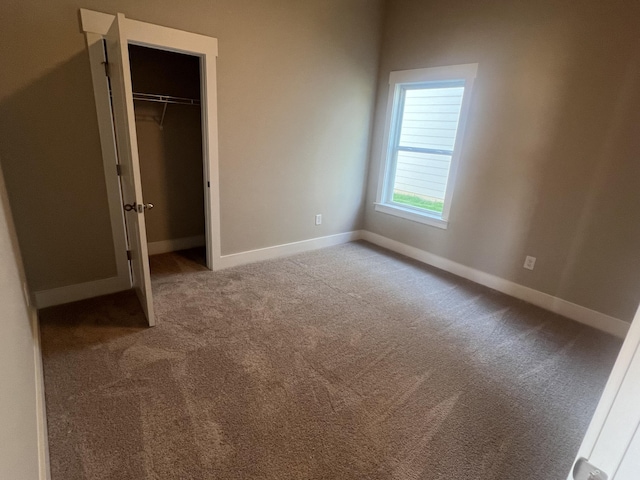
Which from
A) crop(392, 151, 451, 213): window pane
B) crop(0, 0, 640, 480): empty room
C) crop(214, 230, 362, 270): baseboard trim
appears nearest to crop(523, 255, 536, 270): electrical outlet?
crop(0, 0, 640, 480): empty room

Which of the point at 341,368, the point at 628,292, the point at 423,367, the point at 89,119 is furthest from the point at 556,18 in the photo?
the point at 89,119

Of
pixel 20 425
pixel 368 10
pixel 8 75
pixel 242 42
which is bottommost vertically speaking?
pixel 20 425

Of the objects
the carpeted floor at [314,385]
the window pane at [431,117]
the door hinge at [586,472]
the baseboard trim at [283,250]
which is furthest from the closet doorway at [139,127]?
the door hinge at [586,472]

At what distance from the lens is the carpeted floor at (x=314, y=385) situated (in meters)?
1.49

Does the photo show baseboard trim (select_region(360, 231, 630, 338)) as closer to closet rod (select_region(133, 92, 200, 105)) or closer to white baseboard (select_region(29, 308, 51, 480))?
closet rod (select_region(133, 92, 200, 105))

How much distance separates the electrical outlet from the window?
0.87 meters

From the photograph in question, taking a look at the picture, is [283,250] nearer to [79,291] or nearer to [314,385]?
[79,291]

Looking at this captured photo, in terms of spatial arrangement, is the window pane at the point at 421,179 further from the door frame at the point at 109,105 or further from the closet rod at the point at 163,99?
the closet rod at the point at 163,99

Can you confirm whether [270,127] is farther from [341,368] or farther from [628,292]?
[628,292]

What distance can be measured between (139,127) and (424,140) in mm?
3089

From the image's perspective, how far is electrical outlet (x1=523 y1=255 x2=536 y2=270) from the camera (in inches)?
120

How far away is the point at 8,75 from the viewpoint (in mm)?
2113

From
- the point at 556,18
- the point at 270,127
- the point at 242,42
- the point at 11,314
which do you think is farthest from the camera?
the point at 270,127

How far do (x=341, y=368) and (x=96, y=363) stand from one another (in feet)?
4.84
